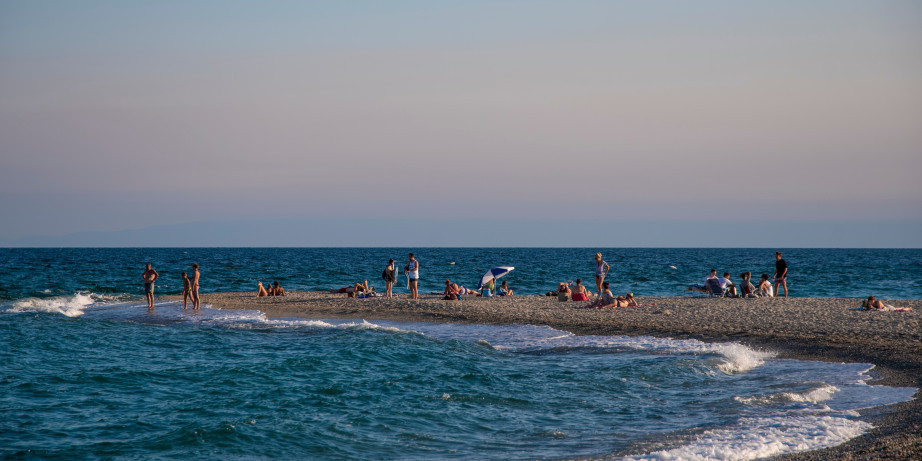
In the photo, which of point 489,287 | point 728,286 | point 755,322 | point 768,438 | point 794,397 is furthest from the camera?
point 489,287

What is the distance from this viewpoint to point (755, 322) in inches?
775

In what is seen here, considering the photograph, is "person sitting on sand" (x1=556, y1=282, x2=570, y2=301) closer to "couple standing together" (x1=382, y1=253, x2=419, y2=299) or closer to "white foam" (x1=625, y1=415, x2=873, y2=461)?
"couple standing together" (x1=382, y1=253, x2=419, y2=299)

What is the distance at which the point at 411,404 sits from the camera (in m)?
12.1

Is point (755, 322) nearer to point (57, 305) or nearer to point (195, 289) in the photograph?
point (195, 289)

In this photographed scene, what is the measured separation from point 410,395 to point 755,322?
40.5ft

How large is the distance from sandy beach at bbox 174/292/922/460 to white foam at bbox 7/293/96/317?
18.6 ft

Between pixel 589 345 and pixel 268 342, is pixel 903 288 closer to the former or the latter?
pixel 589 345

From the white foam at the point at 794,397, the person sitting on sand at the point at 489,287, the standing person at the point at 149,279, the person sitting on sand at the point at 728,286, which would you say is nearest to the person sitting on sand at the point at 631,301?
the person sitting on sand at the point at 728,286

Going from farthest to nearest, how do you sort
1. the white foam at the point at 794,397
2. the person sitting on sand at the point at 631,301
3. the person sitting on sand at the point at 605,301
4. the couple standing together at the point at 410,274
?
1. the couple standing together at the point at 410,274
2. the person sitting on sand at the point at 631,301
3. the person sitting on sand at the point at 605,301
4. the white foam at the point at 794,397

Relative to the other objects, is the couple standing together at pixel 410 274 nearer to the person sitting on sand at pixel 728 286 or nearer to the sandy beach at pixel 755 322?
the sandy beach at pixel 755 322

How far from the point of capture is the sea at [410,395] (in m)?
9.38

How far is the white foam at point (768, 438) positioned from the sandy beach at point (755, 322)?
317mm

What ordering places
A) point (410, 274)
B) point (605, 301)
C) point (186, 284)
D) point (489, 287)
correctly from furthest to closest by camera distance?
point (489, 287) < point (186, 284) < point (410, 274) < point (605, 301)

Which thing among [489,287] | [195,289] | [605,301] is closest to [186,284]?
[195,289]
